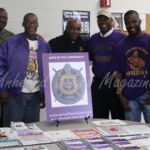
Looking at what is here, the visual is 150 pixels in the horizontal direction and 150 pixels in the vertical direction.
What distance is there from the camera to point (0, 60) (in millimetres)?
2189

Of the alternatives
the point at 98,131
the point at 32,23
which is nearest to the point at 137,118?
the point at 98,131

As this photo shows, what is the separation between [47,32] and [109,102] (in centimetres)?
140

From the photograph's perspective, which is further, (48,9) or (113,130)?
(48,9)

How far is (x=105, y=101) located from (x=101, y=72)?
330 millimetres

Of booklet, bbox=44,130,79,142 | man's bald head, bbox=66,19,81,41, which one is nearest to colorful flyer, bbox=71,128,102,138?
booklet, bbox=44,130,79,142

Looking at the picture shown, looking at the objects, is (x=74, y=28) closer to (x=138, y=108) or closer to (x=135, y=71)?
(x=135, y=71)

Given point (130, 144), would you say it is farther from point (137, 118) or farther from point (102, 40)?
point (102, 40)

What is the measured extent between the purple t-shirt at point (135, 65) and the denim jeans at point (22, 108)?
3.04 feet

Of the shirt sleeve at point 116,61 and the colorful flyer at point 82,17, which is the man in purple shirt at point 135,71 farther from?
the colorful flyer at point 82,17

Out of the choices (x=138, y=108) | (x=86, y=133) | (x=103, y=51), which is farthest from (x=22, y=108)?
(x=138, y=108)

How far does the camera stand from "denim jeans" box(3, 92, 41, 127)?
7.32ft

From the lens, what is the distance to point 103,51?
2.42 metres

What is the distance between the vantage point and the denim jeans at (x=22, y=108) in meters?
2.23

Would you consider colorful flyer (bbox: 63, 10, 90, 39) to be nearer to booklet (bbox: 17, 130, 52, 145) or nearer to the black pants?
the black pants
